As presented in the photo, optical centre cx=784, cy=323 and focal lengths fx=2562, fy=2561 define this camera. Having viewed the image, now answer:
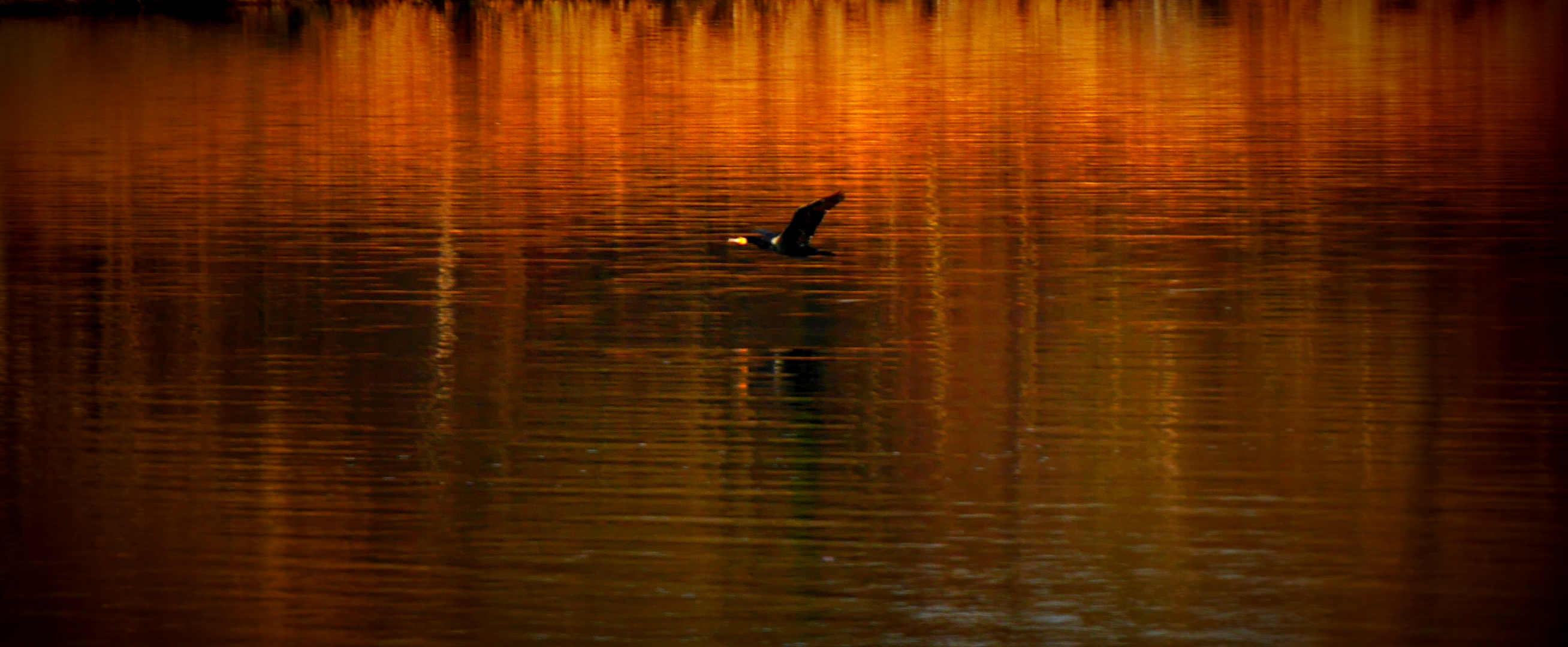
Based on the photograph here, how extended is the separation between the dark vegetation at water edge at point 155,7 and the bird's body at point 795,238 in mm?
72029

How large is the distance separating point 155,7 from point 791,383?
→ 271 feet

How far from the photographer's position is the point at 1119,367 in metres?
21.9

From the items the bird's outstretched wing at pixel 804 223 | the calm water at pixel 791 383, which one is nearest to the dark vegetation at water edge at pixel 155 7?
the calm water at pixel 791 383

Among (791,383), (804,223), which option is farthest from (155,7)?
(791,383)

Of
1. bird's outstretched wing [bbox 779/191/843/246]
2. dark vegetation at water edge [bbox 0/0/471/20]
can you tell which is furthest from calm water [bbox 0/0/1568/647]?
dark vegetation at water edge [bbox 0/0/471/20]

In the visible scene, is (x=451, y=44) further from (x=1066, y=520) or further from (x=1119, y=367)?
(x=1066, y=520)

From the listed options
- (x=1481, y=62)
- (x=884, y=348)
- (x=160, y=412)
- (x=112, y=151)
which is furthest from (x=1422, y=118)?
(x=160, y=412)

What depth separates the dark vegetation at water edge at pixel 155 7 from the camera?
9362 centimetres

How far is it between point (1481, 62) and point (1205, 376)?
46887mm

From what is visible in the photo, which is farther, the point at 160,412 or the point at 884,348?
the point at 884,348

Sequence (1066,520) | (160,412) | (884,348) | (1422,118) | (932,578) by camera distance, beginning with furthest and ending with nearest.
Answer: (1422,118), (884,348), (160,412), (1066,520), (932,578)

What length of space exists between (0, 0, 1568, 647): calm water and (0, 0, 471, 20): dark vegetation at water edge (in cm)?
4536

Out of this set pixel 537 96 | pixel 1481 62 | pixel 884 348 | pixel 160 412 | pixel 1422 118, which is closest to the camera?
pixel 160 412

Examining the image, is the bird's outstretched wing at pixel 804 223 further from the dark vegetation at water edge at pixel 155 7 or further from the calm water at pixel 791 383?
the dark vegetation at water edge at pixel 155 7
